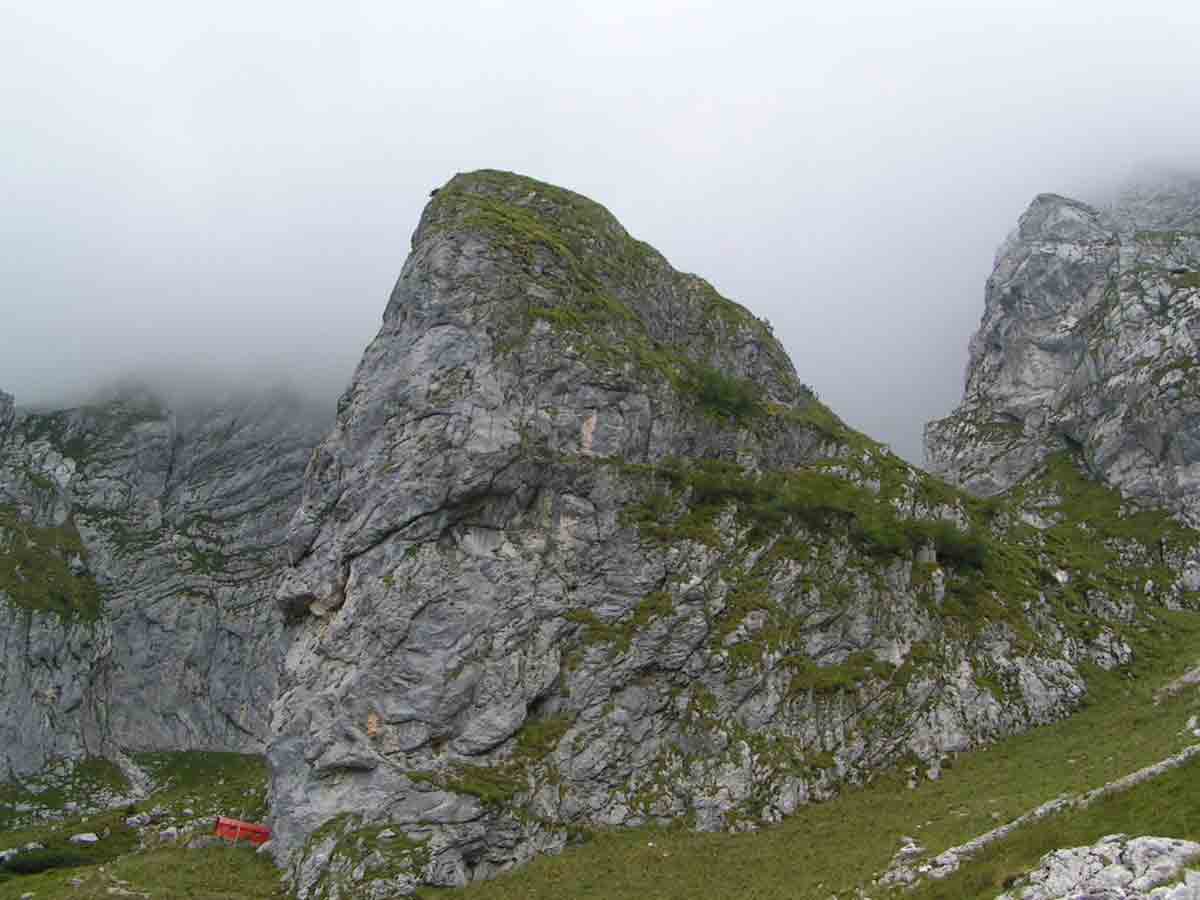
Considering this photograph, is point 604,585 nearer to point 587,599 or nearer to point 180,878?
point 587,599

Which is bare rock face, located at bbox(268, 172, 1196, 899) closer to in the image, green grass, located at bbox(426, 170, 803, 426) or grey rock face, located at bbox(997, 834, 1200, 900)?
green grass, located at bbox(426, 170, 803, 426)

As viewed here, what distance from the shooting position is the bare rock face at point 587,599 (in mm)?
44125

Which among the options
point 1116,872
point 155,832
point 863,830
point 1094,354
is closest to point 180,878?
point 155,832

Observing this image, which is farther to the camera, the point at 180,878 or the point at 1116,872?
the point at 180,878

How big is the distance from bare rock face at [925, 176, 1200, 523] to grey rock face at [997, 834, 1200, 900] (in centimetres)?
7963

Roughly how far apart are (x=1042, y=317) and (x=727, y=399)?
7928 centimetres

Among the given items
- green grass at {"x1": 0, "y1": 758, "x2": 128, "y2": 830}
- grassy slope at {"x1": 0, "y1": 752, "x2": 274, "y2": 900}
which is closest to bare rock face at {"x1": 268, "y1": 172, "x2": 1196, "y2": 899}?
grassy slope at {"x1": 0, "y1": 752, "x2": 274, "y2": 900}

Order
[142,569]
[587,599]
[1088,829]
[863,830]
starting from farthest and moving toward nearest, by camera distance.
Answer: [142,569]
[587,599]
[863,830]
[1088,829]

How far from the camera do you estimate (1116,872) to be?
18750 millimetres

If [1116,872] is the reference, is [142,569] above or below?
below

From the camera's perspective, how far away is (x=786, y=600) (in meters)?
51.5

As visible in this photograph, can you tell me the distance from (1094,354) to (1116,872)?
10325cm

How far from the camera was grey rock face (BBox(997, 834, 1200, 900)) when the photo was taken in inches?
676

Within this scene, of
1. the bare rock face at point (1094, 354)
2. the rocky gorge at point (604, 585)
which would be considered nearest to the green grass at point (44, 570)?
the rocky gorge at point (604, 585)
